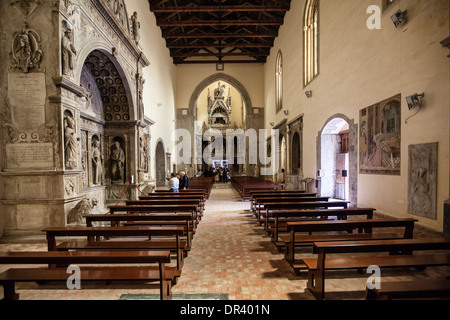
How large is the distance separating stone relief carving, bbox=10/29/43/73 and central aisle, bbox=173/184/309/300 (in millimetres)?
4767

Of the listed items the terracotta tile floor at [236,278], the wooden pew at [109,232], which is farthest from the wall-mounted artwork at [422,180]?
the wooden pew at [109,232]

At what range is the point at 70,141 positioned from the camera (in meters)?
4.95

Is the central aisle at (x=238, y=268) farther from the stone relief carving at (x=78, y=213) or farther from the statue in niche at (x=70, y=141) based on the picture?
the statue in niche at (x=70, y=141)

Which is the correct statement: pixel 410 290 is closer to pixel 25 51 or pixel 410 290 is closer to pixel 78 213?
pixel 78 213

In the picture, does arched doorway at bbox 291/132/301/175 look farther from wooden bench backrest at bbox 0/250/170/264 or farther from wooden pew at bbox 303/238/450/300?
wooden bench backrest at bbox 0/250/170/264

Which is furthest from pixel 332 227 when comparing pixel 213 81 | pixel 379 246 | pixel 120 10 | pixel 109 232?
pixel 213 81

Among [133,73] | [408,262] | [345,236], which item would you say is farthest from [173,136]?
[408,262]

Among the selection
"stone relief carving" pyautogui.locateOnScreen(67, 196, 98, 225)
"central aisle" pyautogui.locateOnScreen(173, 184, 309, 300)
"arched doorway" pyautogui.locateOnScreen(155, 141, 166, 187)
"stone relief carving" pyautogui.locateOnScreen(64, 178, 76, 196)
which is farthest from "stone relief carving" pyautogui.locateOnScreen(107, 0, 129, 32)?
"central aisle" pyautogui.locateOnScreen(173, 184, 309, 300)

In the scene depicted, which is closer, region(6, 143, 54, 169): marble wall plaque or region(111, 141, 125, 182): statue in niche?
region(6, 143, 54, 169): marble wall plaque

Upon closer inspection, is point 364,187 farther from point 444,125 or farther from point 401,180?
point 444,125

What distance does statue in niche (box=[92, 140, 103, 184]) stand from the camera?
7578mm
